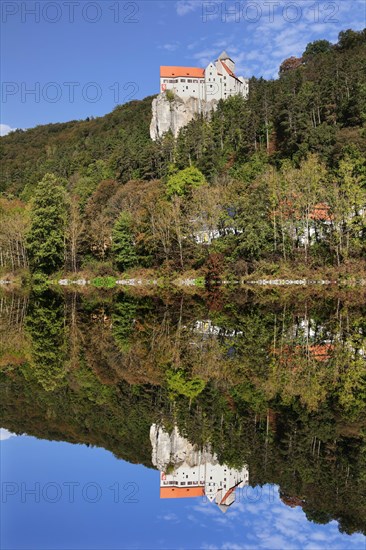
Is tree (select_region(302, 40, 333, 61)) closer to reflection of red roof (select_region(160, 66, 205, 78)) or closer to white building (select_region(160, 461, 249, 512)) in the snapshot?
reflection of red roof (select_region(160, 66, 205, 78))

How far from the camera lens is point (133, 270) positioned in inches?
1973

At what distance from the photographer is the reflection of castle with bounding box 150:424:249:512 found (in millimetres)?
6426

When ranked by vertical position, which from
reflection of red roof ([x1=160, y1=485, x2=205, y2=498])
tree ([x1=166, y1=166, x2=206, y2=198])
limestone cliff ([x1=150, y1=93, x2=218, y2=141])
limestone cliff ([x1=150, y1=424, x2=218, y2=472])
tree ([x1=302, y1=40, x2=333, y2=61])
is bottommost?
reflection of red roof ([x1=160, y1=485, x2=205, y2=498])

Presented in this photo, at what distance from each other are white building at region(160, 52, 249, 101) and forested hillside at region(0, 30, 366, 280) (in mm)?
5857

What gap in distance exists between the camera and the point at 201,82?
9906 centimetres

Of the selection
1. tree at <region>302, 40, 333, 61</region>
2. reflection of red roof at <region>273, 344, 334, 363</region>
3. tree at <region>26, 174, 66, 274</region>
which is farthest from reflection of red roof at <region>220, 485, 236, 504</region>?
tree at <region>302, 40, 333, 61</region>

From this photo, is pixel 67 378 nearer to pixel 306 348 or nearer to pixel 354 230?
pixel 306 348

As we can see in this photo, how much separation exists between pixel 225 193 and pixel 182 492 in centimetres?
4236

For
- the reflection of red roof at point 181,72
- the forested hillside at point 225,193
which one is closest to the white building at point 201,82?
the reflection of red roof at point 181,72

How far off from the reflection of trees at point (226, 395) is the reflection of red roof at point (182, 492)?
623mm

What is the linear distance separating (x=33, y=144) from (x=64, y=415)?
437ft

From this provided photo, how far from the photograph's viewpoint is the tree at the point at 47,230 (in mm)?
50438

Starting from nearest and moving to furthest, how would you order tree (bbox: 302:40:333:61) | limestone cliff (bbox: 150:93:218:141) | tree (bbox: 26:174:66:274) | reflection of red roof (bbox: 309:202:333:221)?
reflection of red roof (bbox: 309:202:333:221) < tree (bbox: 26:174:66:274) < limestone cliff (bbox: 150:93:218:141) < tree (bbox: 302:40:333:61)

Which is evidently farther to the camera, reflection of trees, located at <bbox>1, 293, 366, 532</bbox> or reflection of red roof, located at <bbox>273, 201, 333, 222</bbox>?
reflection of red roof, located at <bbox>273, 201, 333, 222</bbox>
